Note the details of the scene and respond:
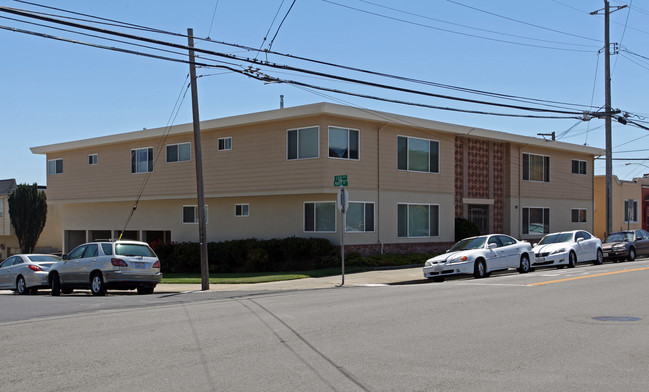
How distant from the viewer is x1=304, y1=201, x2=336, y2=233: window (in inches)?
1057

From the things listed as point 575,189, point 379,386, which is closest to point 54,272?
point 379,386

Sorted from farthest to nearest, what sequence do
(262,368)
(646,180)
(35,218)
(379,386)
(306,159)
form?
(646,180), (35,218), (306,159), (262,368), (379,386)

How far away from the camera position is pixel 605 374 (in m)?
7.23

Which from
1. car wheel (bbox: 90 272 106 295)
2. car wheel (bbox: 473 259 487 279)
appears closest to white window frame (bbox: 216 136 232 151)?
car wheel (bbox: 90 272 106 295)

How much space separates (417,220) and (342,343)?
20.9m

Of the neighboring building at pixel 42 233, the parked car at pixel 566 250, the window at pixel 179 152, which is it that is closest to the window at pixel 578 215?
the parked car at pixel 566 250

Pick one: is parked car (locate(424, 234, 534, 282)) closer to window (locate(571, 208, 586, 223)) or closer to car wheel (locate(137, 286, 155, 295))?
car wheel (locate(137, 286, 155, 295))

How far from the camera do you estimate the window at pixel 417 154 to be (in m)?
29.0

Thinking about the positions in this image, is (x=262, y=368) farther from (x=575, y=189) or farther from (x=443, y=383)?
(x=575, y=189)

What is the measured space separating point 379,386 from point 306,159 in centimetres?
2000

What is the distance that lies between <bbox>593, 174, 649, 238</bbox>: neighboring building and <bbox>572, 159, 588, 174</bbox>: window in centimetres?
702

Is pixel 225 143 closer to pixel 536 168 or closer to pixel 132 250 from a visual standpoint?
pixel 132 250

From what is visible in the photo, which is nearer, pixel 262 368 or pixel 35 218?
pixel 262 368

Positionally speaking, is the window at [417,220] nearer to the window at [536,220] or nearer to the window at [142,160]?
the window at [536,220]
